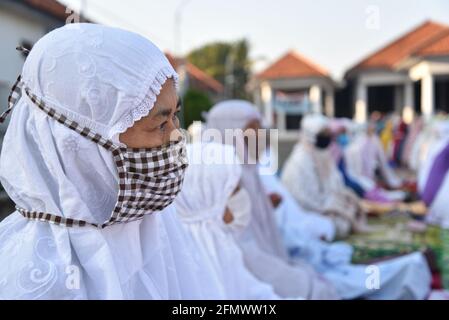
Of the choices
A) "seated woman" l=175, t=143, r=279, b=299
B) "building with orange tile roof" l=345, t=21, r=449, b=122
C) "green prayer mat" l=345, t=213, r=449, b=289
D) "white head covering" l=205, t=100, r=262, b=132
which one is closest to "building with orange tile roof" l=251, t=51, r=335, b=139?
"building with orange tile roof" l=345, t=21, r=449, b=122

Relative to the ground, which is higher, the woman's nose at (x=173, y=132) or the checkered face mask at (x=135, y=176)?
the woman's nose at (x=173, y=132)

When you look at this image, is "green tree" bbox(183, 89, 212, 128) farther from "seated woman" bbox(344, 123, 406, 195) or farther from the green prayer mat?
the green prayer mat

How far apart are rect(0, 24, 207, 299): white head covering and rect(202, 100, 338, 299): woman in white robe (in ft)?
5.87

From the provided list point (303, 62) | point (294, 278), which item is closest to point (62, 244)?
point (294, 278)

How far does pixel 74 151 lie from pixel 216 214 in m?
1.33

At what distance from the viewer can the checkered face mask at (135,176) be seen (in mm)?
1274

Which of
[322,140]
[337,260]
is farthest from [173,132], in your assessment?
[322,140]

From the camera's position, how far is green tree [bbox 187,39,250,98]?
123 ft

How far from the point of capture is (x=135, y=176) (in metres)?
1.32

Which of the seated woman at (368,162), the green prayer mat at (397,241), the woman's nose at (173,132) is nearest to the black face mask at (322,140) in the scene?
the green prayer mat at (397,241)

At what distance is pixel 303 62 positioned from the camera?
22938 millimetres

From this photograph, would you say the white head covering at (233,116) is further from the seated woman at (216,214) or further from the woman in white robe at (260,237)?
the seated woman at (216,214)

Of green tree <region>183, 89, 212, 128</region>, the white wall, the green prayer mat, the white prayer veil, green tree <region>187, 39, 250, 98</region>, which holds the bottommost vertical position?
the green prayer mat
